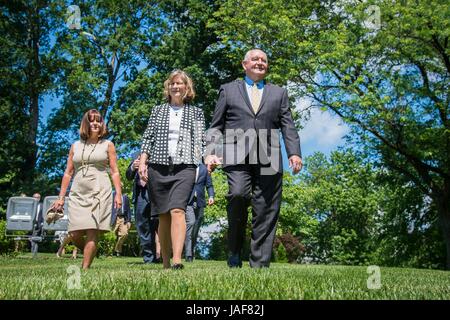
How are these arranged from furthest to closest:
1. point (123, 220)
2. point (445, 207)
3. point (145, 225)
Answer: point (445, 207) → point (123, 220) → point (145, 225)

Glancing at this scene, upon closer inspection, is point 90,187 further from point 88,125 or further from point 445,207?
point 445,207

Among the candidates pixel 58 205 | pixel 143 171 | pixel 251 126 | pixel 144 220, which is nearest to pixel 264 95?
pixel 251 126

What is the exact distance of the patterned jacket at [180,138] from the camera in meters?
6.11

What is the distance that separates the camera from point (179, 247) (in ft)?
19.7

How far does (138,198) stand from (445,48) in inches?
600

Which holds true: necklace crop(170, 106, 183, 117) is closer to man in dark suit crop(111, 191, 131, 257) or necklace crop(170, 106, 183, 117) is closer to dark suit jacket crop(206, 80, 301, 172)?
dark suit jacket crop(206, 80, 301, 172)

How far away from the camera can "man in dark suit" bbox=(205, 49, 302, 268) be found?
19.0 feet

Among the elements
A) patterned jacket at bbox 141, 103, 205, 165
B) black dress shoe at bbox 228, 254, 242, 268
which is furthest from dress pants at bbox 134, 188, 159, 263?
black dress shoe at bbox 228, 254, 242, 268

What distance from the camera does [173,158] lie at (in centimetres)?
607

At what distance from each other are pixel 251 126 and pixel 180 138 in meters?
0.88

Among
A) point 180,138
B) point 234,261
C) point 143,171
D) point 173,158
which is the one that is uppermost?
point 180,138

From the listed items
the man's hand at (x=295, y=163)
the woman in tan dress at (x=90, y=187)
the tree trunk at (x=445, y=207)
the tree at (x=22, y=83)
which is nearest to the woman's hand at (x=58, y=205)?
the woman in tan dress at (x=90, y=187)

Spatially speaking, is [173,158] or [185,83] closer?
[173,158]
